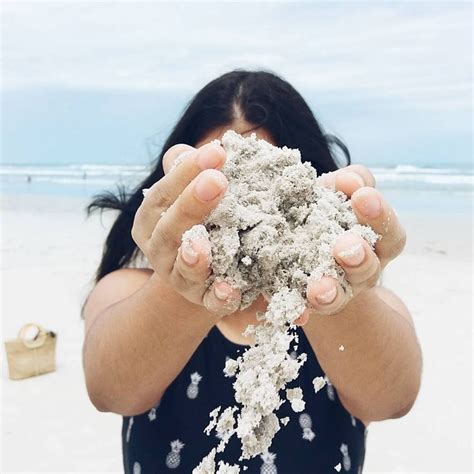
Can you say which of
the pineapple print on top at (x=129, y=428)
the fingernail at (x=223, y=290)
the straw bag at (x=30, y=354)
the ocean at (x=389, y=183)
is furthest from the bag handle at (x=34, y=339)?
the ocean at (x=389, y=183)

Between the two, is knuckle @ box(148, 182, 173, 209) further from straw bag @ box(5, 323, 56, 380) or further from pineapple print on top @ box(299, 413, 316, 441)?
straw bag @ box(5, 323, 56, 380)

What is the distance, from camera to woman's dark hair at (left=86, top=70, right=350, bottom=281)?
95.9 inches

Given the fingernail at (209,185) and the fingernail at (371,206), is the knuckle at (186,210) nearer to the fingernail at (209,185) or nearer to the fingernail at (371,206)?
the fingernail at (209,185)

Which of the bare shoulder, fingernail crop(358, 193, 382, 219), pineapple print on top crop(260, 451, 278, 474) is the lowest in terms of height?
pineapple print on top crop(260, 451, 278, 474)

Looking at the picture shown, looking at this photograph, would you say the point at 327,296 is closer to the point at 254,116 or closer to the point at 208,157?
the point at 208,157

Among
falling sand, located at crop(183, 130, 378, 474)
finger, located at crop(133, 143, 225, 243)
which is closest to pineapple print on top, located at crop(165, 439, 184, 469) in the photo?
falling sand, located at crop(183, 130, 378, 474)

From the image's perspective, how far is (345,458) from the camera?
2.35 metres

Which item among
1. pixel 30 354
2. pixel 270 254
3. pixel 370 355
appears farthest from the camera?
pixel 30 354

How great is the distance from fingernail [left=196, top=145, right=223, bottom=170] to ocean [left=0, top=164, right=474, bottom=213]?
1352 centimetres

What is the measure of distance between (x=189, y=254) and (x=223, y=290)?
0.12 meters

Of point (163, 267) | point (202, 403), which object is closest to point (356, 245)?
point (163, 267)

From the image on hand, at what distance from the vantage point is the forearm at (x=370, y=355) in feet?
6.07

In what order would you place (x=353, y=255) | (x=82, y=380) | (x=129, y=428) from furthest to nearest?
1. (x=82, y=380)
2. (x=129, y=428)
3. (x=353, y=255)

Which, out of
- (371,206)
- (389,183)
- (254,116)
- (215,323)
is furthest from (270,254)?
(389,183)
